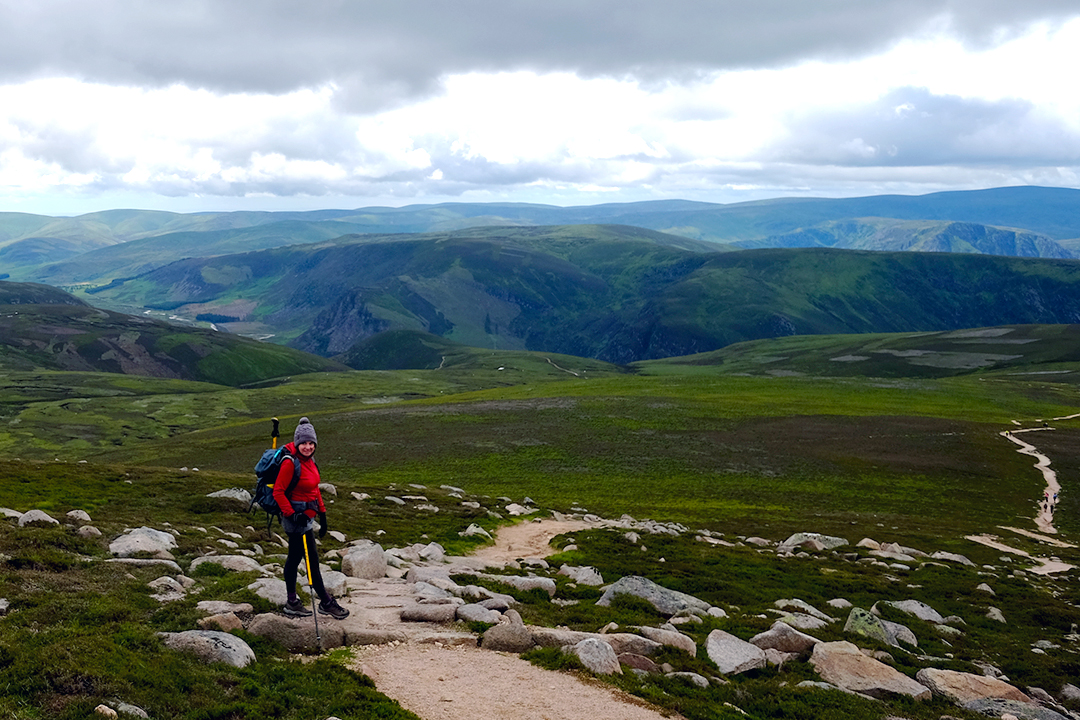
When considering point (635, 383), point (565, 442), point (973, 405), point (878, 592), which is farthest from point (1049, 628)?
A: point (635, 383)

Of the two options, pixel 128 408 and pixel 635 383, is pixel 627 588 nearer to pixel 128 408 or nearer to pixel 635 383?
pixel 635 383

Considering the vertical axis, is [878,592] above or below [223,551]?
below

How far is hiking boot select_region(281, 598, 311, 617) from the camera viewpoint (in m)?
19.6

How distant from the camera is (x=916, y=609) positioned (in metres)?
31.0

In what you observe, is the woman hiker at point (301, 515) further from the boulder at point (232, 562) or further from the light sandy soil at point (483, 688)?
the boulder at point (232, 562)

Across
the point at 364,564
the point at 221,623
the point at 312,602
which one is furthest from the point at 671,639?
the point at 221,623

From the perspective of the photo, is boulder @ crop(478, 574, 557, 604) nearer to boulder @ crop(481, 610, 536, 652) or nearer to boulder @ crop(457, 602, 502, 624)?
boulder @ crop(457, 602, 502, 624)

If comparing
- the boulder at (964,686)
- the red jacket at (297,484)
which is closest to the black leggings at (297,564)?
the red jacket at (297,484)

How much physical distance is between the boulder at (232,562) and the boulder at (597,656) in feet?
42.0

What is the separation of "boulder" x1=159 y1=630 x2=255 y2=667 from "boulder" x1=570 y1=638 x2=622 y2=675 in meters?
8.48

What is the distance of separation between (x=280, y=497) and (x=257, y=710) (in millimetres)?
6941

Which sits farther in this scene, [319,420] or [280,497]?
[319,420]

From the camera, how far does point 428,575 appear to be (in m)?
27.1

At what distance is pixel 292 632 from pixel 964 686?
20487 millimetres
